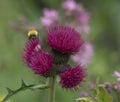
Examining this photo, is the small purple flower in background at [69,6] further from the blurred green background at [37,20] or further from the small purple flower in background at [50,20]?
the blurred green background at [37,20]

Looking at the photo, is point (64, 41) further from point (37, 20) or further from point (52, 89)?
point (37, 20)

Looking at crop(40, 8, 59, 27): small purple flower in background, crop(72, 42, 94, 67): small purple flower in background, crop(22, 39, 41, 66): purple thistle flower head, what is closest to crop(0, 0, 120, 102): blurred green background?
crop(72, 42, 94, 67): small purple flower in background

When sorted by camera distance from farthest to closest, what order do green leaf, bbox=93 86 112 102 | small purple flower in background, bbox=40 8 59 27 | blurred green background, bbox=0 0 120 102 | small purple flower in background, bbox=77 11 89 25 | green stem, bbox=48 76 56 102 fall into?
blurred green background, bbox=0 0 120 102, small purple flower in background, bbox=77 11 89 25, small purple flower in background, bbox=40 8 59 27, green leaf, bbox=93 86 112 102, green stem, bbox=48 76 56 102

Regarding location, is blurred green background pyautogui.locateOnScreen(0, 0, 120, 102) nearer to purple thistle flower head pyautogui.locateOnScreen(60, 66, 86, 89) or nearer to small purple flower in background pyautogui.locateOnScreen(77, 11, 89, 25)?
small purple flower in background pyautogui.locateOnScreen(77, 11, 89, 25)

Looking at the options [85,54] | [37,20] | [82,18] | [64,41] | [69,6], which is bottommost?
[64,41]

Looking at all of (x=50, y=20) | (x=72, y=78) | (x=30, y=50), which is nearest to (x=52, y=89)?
(x=72, y=78)

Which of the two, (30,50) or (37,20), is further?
(37,20)
